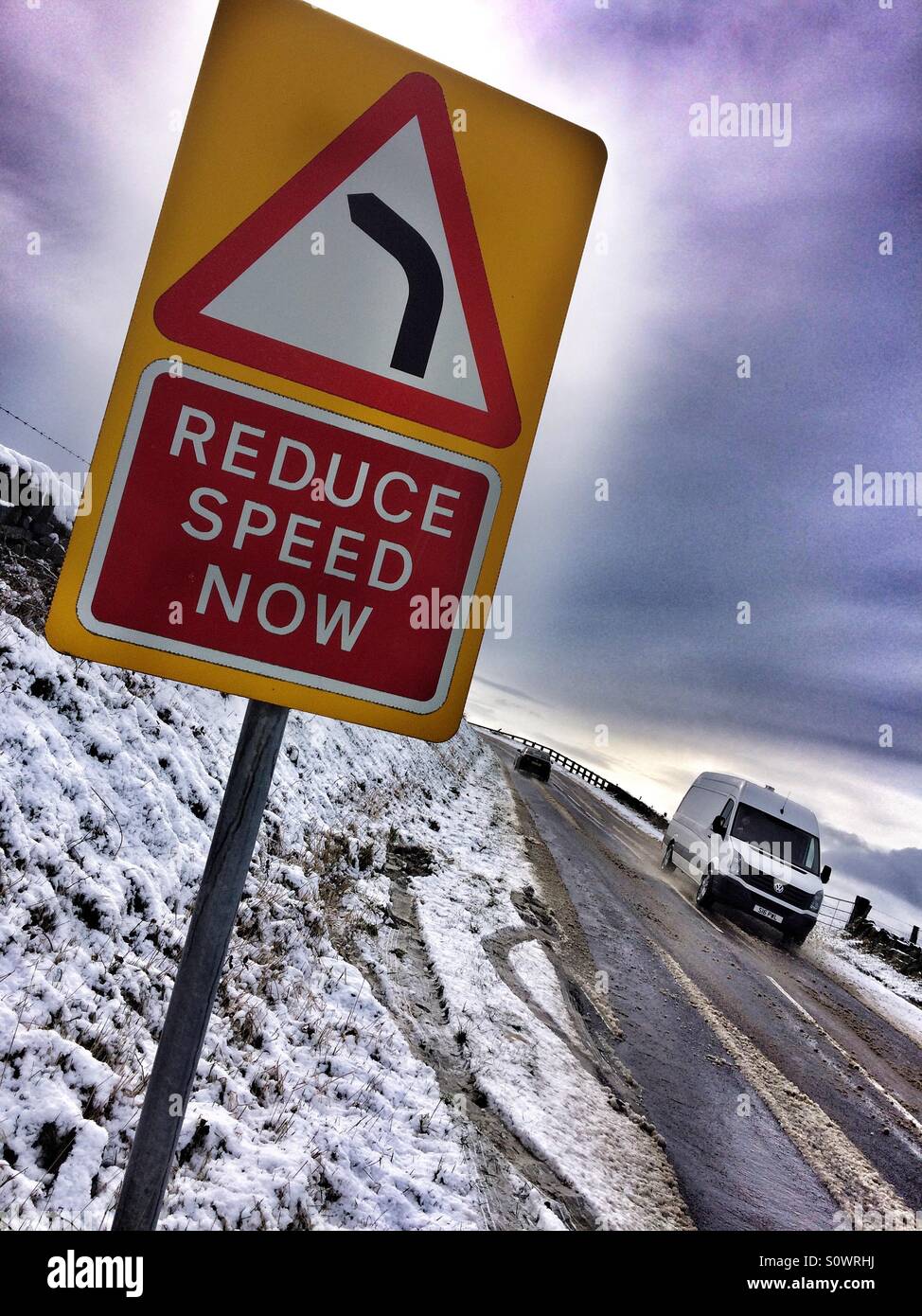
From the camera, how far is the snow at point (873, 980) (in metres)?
9.50

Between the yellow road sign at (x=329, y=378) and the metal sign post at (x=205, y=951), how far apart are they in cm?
12

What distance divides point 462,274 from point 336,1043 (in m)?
4.32

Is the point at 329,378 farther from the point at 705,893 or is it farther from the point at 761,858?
the point at 705,893

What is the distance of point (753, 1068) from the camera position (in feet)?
19.1

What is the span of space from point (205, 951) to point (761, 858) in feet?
39.0

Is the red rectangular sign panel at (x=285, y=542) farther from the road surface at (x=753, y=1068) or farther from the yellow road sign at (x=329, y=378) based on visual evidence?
the road surface at (x=753, y=1068)

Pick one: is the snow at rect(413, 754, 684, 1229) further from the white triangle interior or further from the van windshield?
the van windshield

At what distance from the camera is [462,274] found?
4.36ft

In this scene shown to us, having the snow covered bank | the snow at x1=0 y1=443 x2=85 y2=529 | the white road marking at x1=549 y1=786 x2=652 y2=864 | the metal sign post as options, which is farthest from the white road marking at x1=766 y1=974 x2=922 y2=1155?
the snow at x1=0 y1=443 x2=85 y2=529

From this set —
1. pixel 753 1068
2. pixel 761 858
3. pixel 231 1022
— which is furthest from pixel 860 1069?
pixel 231 1022

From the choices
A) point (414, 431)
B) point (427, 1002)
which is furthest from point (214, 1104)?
point (414, 431)

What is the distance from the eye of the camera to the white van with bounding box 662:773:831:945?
11.1 meters
